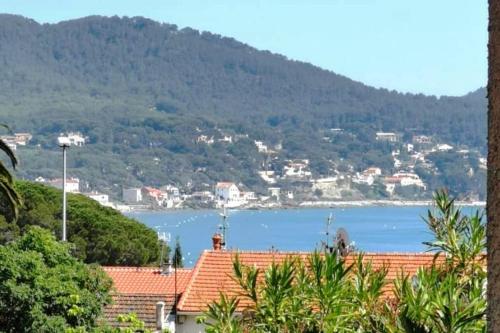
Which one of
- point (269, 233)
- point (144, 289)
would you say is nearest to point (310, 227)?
point (269, 233)

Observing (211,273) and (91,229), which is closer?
(211,273)

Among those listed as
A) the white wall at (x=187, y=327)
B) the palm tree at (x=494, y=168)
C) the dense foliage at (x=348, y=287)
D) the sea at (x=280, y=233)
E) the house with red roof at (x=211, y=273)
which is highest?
the palm tree at (x=494, y=168)

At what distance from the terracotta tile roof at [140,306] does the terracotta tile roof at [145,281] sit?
2.87 ft

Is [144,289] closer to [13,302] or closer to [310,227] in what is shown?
[13,302]

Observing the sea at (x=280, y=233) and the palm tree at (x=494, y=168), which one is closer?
the palm tree at (x=494, y=168)

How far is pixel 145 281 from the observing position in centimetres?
2358

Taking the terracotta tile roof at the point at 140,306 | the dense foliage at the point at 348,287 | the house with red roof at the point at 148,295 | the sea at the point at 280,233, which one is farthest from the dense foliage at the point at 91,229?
the sea at the point at 280,233

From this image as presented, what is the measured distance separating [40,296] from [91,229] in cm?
2701

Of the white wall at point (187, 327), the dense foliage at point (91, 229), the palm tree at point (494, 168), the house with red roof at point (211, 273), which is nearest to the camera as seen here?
the palm tree at point (494, 168)

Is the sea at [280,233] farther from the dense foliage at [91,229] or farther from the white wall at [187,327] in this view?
the white wall at [187,327]

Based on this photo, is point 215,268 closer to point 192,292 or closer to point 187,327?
point 192,292

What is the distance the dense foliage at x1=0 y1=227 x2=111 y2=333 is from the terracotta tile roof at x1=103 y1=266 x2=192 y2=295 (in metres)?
7.62

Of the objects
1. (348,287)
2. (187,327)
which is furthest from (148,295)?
(348,287)

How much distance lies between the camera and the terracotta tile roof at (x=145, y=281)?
22.4 meters
